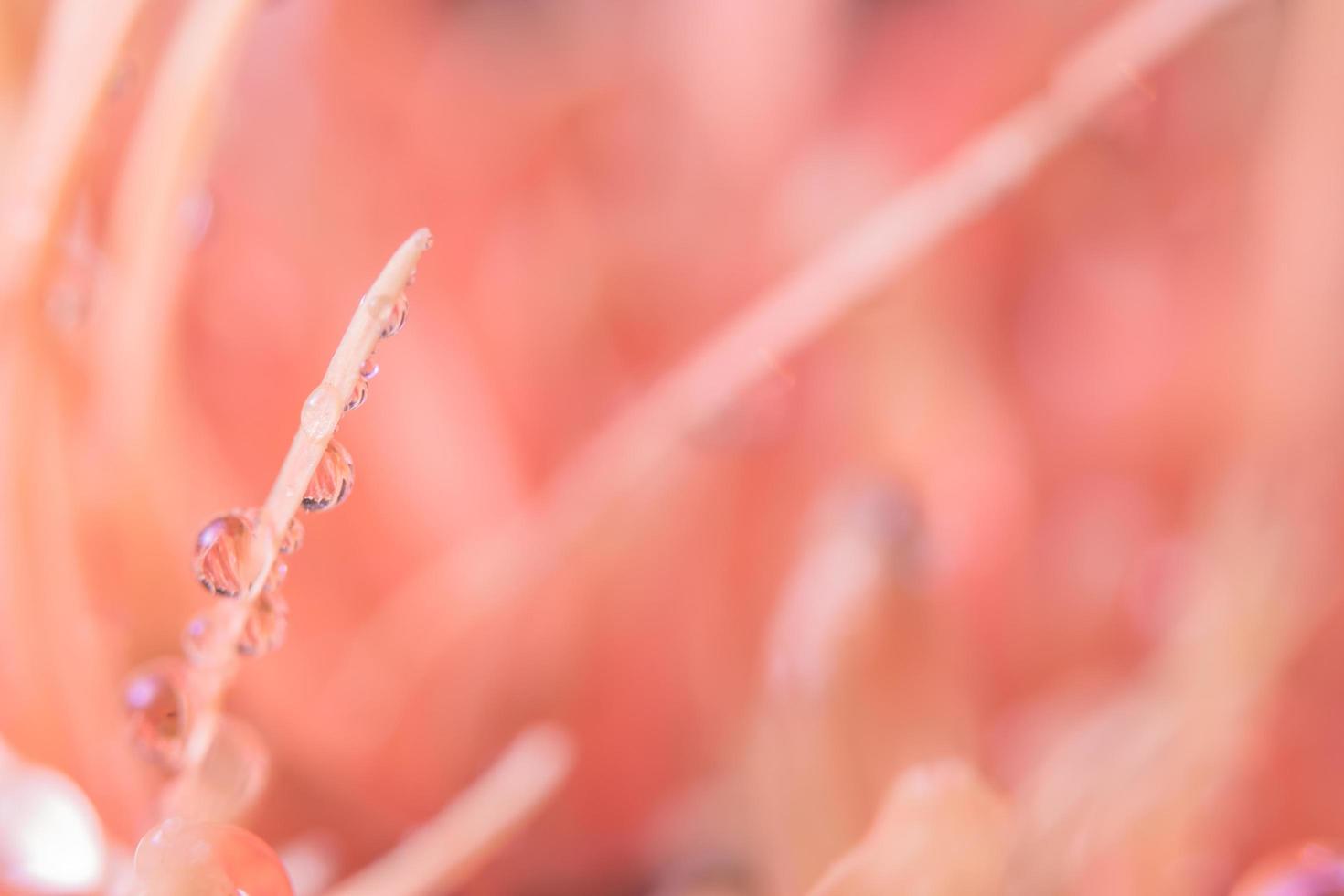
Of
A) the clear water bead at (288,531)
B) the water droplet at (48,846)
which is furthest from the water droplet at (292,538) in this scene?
the water droplet at (48,846)

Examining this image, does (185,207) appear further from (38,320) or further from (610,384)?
(610,384)

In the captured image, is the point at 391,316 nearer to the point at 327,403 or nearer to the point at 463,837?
the point at 327,403

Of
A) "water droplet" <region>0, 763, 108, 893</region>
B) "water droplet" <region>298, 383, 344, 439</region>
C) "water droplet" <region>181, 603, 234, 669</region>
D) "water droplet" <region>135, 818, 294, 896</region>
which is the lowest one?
"water droplet" <region>135, 818, 294, 896</region>

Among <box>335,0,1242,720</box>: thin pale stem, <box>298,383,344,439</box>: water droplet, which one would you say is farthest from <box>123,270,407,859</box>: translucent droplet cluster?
<box>335,0,1242,720</box>: thin pale stem

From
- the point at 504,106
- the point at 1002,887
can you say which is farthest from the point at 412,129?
the point at 1002,887

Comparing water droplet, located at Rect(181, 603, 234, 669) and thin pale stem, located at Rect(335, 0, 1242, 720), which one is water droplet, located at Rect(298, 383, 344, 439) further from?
thin pale stem, located at Rect(335, 0, 1242, 720)

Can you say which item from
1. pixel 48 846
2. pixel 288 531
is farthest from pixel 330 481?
pixel 48 846
